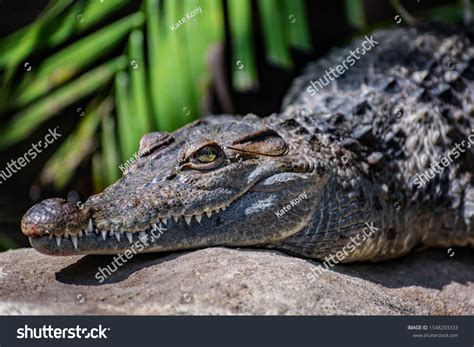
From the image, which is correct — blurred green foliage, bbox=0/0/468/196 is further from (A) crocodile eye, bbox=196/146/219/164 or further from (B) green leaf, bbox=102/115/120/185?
(A) crocodile eye, bbox=196/146/219/164

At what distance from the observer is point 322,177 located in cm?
380

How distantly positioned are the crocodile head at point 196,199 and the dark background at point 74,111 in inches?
67.5

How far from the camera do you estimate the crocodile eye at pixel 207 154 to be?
360 cm

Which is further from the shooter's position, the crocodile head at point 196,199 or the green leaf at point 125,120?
the green leaf at point 125,120

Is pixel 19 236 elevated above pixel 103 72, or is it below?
below

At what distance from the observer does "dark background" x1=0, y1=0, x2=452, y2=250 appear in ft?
18.6

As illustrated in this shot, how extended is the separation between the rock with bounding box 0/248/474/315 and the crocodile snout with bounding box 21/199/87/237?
0.24 m

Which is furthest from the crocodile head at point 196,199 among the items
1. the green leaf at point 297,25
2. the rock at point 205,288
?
the green leaf at point 297,25

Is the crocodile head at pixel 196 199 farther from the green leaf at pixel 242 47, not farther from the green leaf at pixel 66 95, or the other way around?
the green leaf at pixel 66 95

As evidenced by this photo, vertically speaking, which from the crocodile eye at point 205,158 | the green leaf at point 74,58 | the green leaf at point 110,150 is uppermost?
the green leaf at point 74,58
